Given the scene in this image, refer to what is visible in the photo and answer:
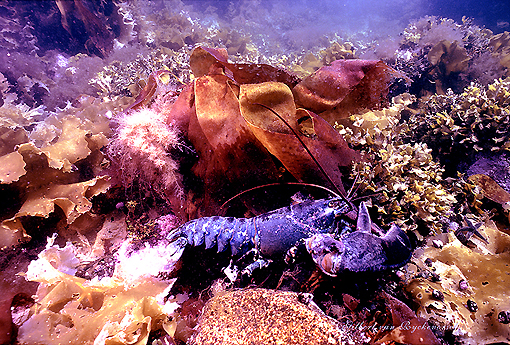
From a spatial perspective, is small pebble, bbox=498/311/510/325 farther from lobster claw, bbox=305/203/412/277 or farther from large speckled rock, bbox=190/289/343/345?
large speckled rock, bbox=190/289/343/345

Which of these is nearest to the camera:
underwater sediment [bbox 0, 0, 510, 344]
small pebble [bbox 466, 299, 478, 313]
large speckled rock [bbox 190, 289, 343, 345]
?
large speckled rock [bbox 190, 289, 343, 345]

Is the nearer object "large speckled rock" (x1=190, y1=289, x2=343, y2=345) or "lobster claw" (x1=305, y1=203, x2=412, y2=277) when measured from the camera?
"large speckled rock" (x1=190, y1=289, x2=343, y2=345)

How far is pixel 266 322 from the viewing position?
1.25m

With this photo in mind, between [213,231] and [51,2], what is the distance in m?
9.78

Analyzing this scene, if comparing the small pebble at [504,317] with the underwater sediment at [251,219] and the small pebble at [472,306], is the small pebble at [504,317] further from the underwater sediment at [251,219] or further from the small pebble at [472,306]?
the small pebble at [472,306]

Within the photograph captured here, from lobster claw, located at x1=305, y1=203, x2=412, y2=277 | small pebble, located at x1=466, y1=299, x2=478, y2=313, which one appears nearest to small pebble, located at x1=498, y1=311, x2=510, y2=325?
small pebble, located at x1=466, y1=299, x2=478, y2=313

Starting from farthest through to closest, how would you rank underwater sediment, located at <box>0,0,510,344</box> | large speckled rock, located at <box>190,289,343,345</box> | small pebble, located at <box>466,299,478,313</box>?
small pebble, located at <box>466,299,478,313</box>
underwater sediment, located at <box>0,0,510,344</box>
large speckled rock, located at <box>190,289,343,345</box>

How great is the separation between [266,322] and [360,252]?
798 mm

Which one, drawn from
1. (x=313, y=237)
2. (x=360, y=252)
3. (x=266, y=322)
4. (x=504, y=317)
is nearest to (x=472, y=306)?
(x=504, y=317)

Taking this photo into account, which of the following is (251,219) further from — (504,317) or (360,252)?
(504,317)

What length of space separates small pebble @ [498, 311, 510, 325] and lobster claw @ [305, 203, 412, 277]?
2.27 ft

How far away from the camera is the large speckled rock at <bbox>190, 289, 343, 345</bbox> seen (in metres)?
1.19

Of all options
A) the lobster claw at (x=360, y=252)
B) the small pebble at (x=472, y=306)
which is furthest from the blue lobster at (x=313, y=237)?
the small pebble at (x=472, y=306)

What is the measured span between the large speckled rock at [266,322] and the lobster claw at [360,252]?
0.96ft
